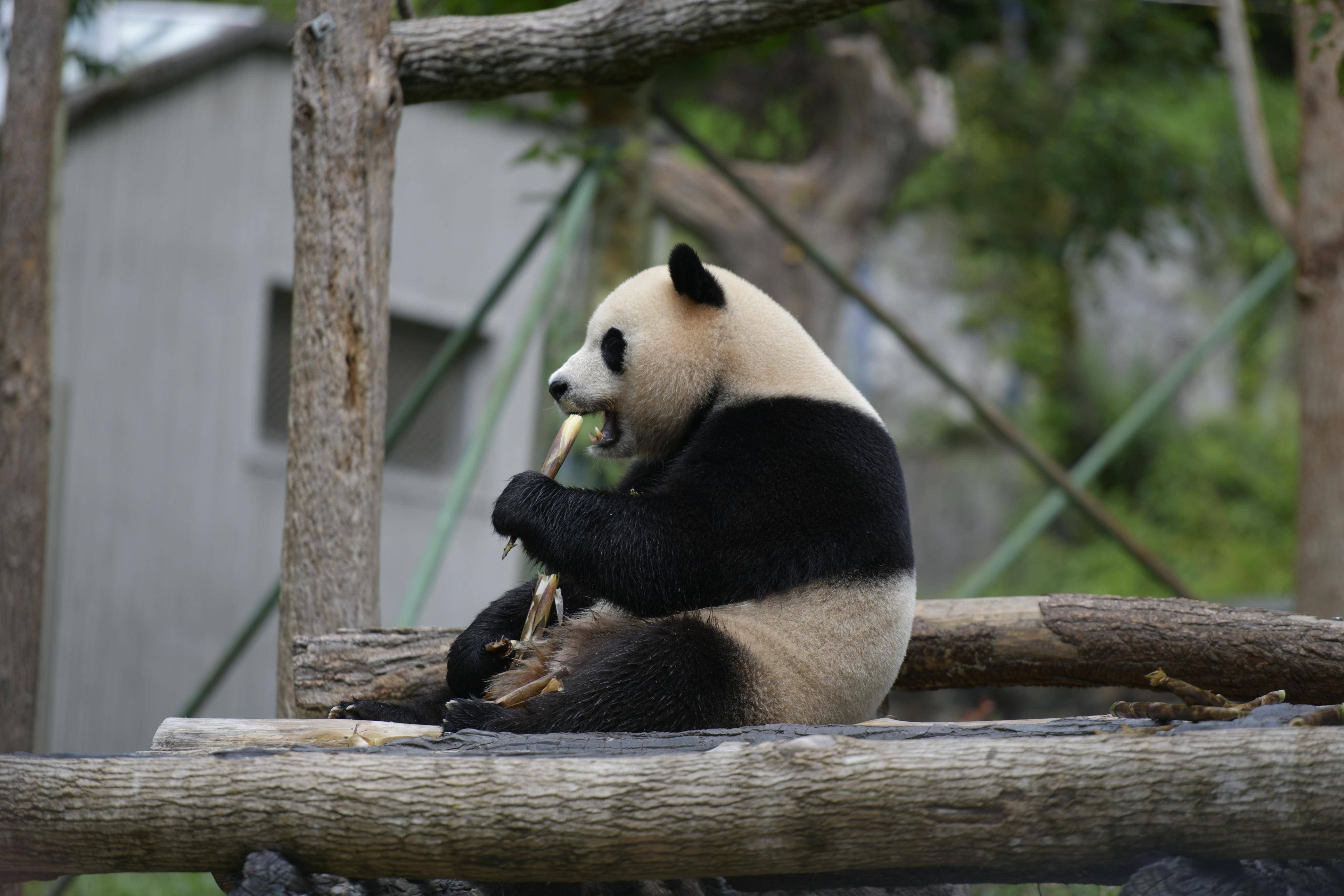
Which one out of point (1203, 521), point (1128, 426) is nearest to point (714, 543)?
point (1128, 426)

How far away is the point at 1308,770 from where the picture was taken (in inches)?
77.8

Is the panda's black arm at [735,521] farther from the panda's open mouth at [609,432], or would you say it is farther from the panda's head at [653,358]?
the panda's open mouth at [609,432]

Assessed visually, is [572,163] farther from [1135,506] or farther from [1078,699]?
[1135,506]

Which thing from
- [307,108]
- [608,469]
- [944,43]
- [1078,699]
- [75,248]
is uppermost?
[944,43]

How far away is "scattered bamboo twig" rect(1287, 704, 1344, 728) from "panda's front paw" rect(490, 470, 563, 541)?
1.69 metres

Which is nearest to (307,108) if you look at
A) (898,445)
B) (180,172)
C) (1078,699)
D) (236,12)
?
(180,172)

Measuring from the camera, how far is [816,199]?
357 inches

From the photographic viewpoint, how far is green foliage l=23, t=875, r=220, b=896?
6.13 metres

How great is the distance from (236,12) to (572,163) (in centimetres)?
404

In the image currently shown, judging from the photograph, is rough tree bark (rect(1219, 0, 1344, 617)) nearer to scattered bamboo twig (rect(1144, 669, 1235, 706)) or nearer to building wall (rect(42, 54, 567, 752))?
scattered bamboo twig (rect(1144, 669, 1235, 706))

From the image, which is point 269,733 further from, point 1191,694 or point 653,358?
point 1191,694

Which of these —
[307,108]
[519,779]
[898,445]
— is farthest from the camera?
[898,445]

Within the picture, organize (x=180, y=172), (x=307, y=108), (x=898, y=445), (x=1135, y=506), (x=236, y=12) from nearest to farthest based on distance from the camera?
(x=307, y=108) → (x=180, y=172) → (x=236, y=12) → (x=1135, y=506) → (x=898, y=445)

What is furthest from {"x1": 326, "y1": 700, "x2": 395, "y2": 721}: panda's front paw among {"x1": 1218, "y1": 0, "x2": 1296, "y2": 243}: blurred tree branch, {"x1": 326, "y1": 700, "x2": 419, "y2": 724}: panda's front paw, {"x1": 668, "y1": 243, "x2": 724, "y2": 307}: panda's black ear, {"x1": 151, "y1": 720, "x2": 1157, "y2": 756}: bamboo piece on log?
{"x1": 1218, "y1": 0, "x2": 1296, "y2": 243}: blurred tree branch
